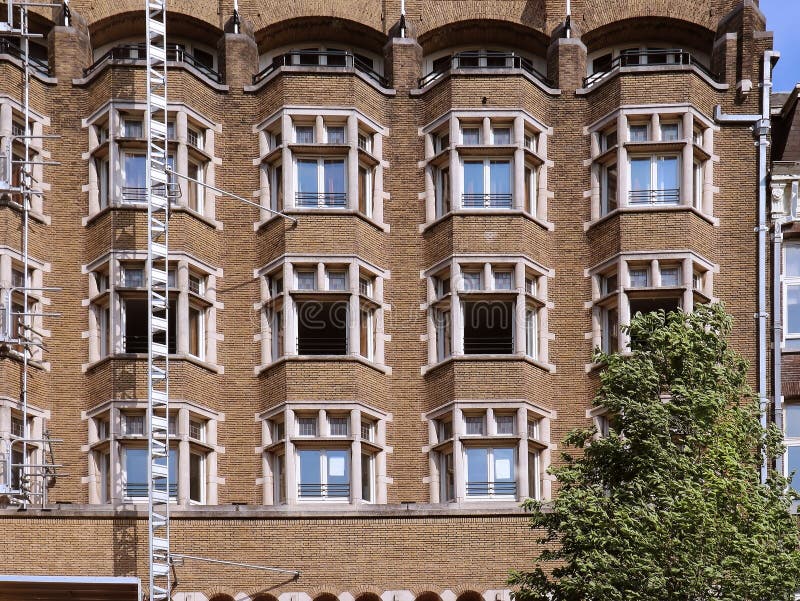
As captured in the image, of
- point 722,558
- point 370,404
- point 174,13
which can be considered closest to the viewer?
point 722,558

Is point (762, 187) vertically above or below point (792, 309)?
above

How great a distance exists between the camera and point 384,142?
49656mm

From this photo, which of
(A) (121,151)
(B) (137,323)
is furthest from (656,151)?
(B) (137,323)

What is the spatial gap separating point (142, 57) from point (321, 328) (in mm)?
8697

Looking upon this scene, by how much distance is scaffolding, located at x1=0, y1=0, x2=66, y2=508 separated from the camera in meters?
46.2

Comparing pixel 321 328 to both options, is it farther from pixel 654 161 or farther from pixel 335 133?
pixel 654 161

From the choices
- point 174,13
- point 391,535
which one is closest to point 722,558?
point 391,535

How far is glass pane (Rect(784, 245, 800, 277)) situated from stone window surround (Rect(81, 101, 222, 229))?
1329 cm

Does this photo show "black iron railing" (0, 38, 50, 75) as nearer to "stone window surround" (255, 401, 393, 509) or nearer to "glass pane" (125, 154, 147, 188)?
"glass pane" (125, 154, 147, 188)

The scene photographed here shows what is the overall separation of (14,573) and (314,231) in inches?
406

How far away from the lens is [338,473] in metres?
47.0

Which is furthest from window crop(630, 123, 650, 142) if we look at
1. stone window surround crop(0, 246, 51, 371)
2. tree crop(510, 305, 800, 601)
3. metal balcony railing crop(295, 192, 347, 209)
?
stone window surround crop(0, 246, 51, 371)

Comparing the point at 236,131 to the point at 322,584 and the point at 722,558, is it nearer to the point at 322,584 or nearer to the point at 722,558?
the point at 322,584

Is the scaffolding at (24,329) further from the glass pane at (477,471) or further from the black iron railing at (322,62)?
the glass pane at (477,471)
